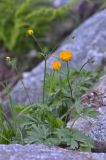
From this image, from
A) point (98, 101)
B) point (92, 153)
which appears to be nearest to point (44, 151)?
point (92, 153)

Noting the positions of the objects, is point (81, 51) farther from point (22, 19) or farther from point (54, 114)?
point (54, 114)

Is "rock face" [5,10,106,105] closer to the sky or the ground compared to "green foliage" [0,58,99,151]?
closer to the sky

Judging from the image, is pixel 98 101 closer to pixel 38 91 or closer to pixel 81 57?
pixel 38 91

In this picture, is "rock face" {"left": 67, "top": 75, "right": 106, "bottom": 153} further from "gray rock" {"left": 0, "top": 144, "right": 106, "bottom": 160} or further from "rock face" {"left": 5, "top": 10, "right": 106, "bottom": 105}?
"rock face" {"left": 5, "top": 10, "right": 106, "bottom": 105}

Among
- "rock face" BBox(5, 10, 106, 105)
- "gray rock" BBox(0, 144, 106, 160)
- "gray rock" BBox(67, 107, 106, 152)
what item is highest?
"rock face" BBox(5, 10, 106, 105)

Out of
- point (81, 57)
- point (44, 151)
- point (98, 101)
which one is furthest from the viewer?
point (81, 57)

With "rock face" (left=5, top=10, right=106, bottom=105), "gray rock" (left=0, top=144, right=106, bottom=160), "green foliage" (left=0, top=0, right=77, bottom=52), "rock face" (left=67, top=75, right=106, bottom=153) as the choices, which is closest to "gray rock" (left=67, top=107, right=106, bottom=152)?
"rock face" (left=67, top=75, right=106, bottom=153)

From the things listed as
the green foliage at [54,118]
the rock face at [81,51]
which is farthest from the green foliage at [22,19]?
the green foliage at [54,118]
